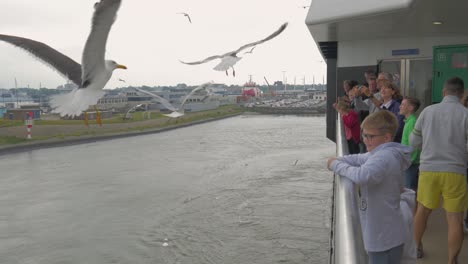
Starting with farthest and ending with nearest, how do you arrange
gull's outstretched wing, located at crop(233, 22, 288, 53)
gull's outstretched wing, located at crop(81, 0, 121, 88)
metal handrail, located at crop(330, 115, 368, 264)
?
gull's outstretched wing, located at crop(233, 22, 288, 53)
gull's outstretched wing, located at crop(81, 0, 121, 88)
metal handrail, located at crop(330, 115, 368, 264)

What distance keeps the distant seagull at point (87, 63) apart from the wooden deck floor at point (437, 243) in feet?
11.2

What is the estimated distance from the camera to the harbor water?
1377 cm

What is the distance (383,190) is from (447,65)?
6348 millimetres

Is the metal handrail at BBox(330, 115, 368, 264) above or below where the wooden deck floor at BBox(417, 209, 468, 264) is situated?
above

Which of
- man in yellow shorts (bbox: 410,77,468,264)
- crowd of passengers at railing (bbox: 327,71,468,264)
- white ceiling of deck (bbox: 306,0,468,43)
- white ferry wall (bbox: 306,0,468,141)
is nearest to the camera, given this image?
crowd of passengers at railing (bbox: 327,71,468,264)

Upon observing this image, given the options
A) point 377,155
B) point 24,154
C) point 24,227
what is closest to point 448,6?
point 377,155

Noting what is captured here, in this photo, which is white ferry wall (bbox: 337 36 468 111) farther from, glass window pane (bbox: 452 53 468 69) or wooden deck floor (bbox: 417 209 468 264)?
wooden deck floor (bbox: 417 209 468 264)

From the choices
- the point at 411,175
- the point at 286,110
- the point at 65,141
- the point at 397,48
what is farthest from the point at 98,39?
the point at 286,110

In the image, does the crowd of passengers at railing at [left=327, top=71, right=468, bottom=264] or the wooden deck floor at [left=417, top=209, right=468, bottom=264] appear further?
the wooden deck floor at [left=417, top=209, right=468, bottom=264]

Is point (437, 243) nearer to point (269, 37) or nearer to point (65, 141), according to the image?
point (269, 37)

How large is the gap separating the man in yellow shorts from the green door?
4.70 m

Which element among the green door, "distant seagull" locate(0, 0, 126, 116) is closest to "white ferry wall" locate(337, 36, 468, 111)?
the green door

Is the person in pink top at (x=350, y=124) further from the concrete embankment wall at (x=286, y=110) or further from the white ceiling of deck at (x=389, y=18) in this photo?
the concrete embankment wall at (x=286, y=110)

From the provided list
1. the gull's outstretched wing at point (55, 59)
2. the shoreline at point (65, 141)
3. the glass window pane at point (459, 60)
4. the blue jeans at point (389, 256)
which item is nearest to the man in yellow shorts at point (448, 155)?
the blue jeans at point (389, 256)
